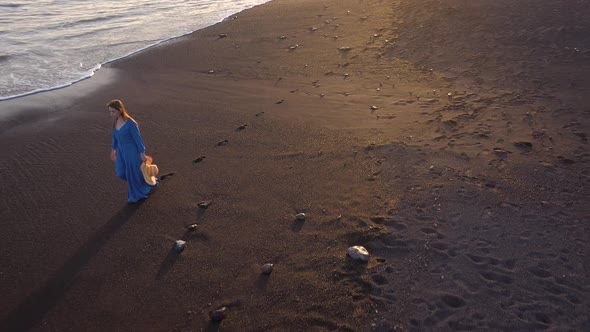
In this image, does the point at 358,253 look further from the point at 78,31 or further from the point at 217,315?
the point at 78,31

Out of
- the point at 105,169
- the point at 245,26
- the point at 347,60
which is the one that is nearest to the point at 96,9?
the point at 245,26

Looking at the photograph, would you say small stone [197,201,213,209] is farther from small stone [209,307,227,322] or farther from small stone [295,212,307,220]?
small stone [209,307,227,322]

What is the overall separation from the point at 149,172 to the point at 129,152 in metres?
0.40

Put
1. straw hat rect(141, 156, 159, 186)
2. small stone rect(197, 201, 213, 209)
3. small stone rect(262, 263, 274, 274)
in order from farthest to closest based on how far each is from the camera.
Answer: straw hat rect(141, 156, 159, 186) → small stone rect(197, 201, 213, 209) → small stone rect(262, 263, 274, 274)

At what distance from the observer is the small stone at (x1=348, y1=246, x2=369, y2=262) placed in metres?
4.91

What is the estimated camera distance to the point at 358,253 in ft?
16.2

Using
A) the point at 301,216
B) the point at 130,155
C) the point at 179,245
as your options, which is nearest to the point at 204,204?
the point at 179,245

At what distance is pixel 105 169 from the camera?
24.1ft

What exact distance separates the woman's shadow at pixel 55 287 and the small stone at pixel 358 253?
303 centimetres

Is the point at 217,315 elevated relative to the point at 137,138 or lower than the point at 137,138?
lower

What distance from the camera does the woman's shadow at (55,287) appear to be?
454 cm

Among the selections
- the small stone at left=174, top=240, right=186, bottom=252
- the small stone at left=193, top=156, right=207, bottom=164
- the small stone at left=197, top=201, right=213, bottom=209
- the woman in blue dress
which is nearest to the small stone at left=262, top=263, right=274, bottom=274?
the small stone at left=174, top=240, right=186, bottom=252

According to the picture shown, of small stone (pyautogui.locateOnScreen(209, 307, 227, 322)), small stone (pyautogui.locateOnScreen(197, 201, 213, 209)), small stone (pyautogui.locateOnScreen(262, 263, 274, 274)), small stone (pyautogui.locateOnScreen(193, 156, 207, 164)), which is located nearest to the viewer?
small stone (pyautogui.locateOnScreen(209, 307, 227, 322))

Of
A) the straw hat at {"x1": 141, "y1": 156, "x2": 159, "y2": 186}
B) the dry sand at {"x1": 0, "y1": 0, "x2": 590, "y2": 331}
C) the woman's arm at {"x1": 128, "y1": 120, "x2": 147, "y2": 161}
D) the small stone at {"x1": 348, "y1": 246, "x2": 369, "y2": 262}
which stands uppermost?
the woman's arm at {"x1": 128, "y1": 120, "x2": 147, "y2": 161}
